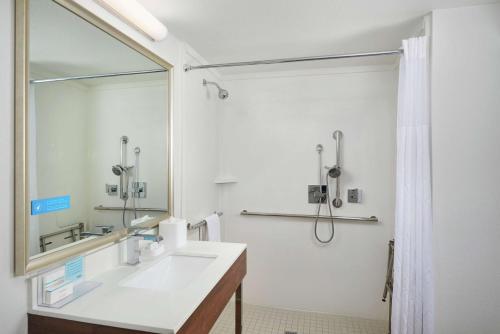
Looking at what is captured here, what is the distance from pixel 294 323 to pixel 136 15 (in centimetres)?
268

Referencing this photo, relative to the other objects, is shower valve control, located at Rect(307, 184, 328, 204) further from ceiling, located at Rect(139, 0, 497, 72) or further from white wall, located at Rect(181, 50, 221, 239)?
ceiling, located at Rect(139, 0, 497, 72)

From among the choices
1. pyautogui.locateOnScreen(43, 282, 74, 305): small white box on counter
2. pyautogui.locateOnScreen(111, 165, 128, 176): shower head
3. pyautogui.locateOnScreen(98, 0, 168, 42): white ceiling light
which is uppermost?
pyautogui.locateOnScreen(98, 0, 168, 42): white ceiling light

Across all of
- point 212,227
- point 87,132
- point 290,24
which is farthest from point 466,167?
point 87,132

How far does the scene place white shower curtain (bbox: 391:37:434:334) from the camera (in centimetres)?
182

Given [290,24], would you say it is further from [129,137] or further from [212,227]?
[212,227]

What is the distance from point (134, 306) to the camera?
3.63ft

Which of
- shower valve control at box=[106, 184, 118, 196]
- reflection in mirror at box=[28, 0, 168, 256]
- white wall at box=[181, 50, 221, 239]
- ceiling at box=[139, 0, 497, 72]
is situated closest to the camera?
reflection in mirror at box=[28, 0, 168, 256]

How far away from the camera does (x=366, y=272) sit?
272 cm

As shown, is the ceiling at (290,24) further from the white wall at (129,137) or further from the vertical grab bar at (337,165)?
the vertical grab bar at (337,165)

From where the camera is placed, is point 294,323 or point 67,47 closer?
point 67,47

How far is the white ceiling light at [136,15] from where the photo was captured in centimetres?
132

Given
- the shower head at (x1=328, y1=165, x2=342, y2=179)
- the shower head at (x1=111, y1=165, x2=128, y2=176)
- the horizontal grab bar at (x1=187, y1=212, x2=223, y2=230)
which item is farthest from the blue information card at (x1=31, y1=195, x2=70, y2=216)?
the shower head at (x1=328, y1=165, x2=342, y2=179)

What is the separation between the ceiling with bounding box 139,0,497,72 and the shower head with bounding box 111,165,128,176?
96 centimetres

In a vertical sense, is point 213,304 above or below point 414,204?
below
